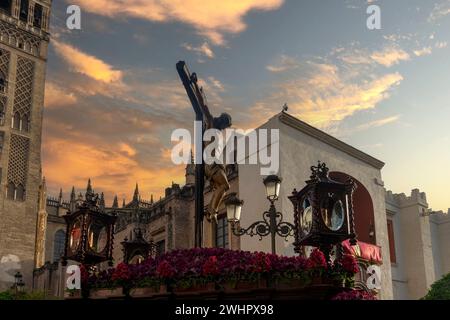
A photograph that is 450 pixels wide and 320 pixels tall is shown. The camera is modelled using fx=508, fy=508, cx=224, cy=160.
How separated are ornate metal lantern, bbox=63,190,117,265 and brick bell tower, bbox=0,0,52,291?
39138 mm

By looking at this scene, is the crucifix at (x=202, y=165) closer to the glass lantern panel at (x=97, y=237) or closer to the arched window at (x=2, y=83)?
the glass lantern panel at (x=97, y=237)

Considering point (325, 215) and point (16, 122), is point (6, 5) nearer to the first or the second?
point (16, 122)

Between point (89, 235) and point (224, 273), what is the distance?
3451 mm

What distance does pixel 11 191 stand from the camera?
1781 inches

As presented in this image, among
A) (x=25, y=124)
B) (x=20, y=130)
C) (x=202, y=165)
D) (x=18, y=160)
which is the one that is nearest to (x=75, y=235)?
(x=202, y=165)

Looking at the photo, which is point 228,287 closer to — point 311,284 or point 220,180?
Answer: point 311,284

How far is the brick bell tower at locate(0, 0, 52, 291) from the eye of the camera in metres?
44.4

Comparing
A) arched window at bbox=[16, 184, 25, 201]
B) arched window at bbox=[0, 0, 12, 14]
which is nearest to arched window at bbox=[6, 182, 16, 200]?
arched window at bbox=[16, 184, 25, 201]

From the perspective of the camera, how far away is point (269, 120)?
20766 mm
